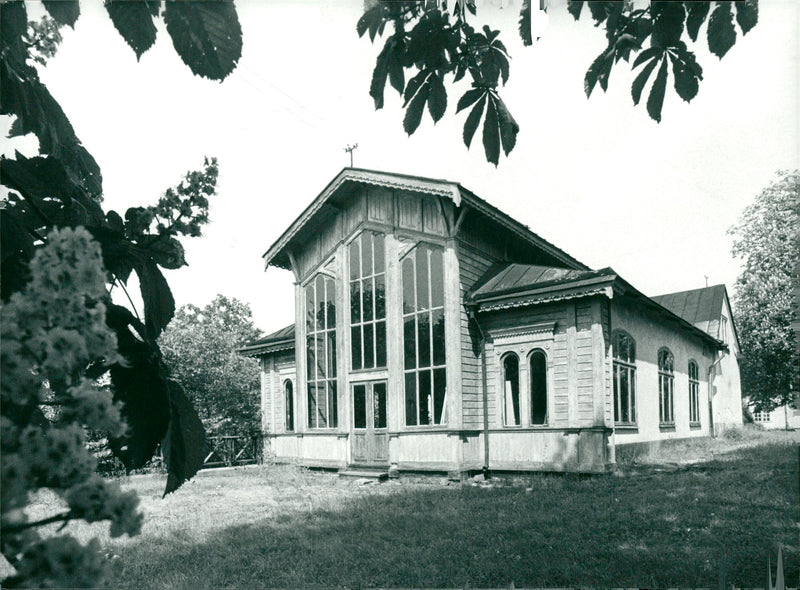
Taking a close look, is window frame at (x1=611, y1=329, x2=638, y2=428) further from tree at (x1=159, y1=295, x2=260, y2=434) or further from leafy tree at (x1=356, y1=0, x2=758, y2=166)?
tree at (x1=159, y1=295, x2=260, y2=434)

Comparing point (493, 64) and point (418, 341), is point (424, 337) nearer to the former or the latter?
point (418, 341)

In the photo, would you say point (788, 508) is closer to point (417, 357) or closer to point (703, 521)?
point (703, 521)

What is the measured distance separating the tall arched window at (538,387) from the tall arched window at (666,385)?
5.10m

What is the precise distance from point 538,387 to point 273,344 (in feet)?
28.3

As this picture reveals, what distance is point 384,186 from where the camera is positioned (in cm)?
1377

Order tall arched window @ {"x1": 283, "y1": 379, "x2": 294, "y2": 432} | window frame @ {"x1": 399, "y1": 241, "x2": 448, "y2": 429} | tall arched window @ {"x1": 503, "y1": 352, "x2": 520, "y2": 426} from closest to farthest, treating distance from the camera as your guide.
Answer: tall arched window @ {"x1": 503, "y1": 352, "x2": 520, "y2": 426}, window frame @ {"x1": 399, "y1": 241, "x2": 448, "y2": 429}, tall arched window @ {"x1": 283, "y1": 379, "x2": 294, "y2": 432}

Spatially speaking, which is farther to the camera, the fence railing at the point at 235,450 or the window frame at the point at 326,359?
the fence railing at the point at 235,450

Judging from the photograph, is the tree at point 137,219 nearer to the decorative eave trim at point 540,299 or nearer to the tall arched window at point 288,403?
the decorative eave trim at point 540,299

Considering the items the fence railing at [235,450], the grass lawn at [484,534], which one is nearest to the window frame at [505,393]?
the grass lawn at [484,534]

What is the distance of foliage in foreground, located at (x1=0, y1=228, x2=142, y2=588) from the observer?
89 cm

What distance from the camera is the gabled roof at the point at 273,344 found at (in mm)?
18344

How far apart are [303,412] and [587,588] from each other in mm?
11865

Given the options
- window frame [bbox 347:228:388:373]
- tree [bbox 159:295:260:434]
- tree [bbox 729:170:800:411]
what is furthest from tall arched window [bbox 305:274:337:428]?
tree [bbox 729:170:800:411]

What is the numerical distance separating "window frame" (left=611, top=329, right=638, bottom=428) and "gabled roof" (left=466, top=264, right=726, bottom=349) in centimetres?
87
